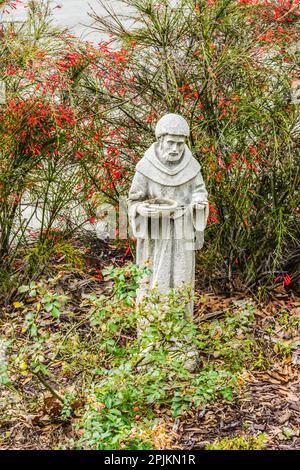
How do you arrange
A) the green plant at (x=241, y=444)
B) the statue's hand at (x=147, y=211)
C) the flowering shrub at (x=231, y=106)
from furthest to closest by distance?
the flowering shrub at (x=231, y=106) → the statue's hand at (x=147, y=211) → the green plant at (x=241, y=444)

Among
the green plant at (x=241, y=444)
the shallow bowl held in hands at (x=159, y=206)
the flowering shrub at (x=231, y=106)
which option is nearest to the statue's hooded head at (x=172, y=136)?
the shallow bowl held in hands at (x=159, y=206)

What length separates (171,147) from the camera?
4.78 m

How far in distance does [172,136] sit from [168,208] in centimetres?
50

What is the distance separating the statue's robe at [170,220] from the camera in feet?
16.1

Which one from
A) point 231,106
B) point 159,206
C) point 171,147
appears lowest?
point 159,206

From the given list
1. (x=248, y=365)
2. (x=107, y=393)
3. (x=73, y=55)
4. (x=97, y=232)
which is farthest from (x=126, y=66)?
(x=107, y=393)

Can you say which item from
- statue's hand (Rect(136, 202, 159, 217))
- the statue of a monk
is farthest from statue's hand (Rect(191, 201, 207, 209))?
statue's hand (Rect(136, 202, 159, 217))

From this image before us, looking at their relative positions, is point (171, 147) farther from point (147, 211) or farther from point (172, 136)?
point (147, 211)

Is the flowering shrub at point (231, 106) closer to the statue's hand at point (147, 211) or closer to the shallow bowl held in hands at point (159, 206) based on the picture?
the shallow bowl held in hands at point (159, 206)

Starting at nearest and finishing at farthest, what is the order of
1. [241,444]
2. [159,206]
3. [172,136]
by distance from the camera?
[241,444] < [172,136] < [159,206]

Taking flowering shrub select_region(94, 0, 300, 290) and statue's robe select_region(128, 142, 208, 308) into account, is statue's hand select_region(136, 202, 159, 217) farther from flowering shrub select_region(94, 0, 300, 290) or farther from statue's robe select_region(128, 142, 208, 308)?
flowering shrub select_region(94, 0, 300, 290)

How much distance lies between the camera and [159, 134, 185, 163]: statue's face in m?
4.75

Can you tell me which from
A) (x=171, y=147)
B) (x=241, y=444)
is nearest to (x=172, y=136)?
(x=171, y=147)

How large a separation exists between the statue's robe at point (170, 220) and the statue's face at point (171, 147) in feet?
0.20
